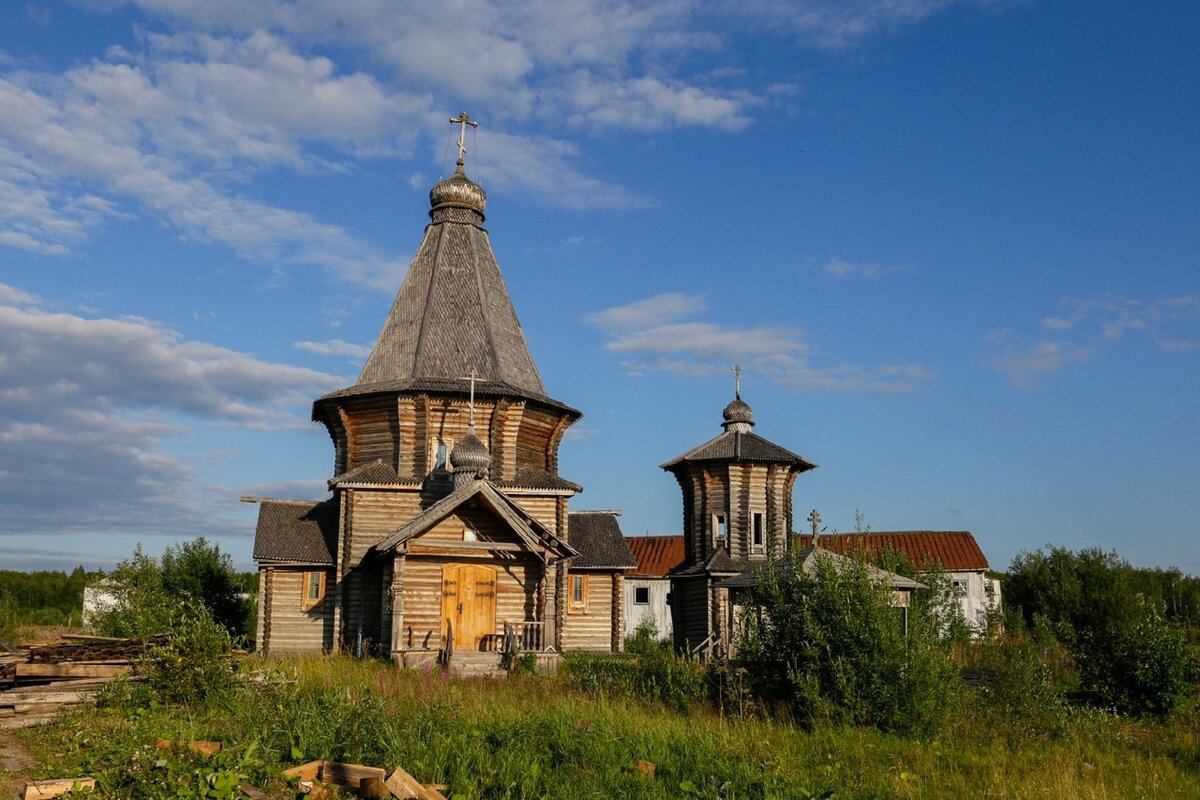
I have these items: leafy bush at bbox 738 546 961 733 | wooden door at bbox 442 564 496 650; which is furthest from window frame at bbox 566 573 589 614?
leafy bush at bbox 738 546 961 733

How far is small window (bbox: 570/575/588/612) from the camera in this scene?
26375 mm

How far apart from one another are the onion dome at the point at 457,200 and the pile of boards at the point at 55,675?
57.3 feet

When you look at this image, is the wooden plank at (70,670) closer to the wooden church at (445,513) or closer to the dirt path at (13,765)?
Answer: the dirt path at (13,765)

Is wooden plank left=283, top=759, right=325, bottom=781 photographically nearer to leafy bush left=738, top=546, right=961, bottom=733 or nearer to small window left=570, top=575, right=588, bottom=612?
leafy bush left=738, top=546, right=961, bottom=733

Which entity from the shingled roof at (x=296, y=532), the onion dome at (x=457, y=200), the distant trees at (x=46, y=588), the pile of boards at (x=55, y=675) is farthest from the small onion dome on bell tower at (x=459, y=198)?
the distant trees at (x=46, y=588)

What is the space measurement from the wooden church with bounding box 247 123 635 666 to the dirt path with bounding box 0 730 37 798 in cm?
870

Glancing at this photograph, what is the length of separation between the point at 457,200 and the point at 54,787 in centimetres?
2301

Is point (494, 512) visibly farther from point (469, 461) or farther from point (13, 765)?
point (13, 765)

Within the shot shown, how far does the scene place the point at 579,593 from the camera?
26.5 m

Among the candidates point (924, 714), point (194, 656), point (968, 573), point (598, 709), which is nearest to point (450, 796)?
point (598, 709)

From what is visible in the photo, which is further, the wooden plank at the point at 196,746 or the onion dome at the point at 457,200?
the onion dome at the point at 457,200

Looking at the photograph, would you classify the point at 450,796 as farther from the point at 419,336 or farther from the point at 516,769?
the point at 419,336

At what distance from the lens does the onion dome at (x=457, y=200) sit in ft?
96.9

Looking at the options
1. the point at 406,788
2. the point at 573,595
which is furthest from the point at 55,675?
the point at 573,595
